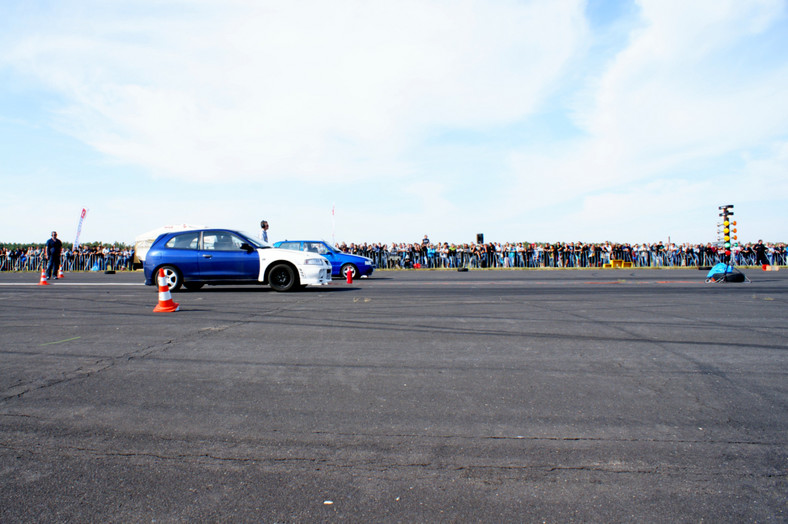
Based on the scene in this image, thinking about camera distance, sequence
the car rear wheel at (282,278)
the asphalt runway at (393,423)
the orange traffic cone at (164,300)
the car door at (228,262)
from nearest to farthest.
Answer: the asphalt runway at (393,423)
the orange traffic cone at (164,300)
the car door at (228,262)
the car rear wheel at (282,278)

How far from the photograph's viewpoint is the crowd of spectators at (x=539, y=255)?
35719mm

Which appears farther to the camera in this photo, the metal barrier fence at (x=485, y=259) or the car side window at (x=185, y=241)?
the metal barrier fence at (x=485, y=259)

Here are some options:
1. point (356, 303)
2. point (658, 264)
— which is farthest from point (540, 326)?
point (658, 264)

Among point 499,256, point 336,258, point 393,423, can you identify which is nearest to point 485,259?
point 499,256

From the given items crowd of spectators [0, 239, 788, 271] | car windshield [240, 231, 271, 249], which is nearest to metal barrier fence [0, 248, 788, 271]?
crowd of spectators [0, 239, 788, 271]

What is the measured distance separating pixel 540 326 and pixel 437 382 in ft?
12.5

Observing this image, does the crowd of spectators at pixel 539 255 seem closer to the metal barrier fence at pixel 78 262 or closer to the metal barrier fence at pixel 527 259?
the metal barrier fence at pixel 527 259

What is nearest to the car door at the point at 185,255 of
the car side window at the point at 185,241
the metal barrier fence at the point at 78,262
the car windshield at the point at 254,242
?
the car side window at the point at 185,241

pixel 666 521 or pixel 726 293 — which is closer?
pixel 666 521

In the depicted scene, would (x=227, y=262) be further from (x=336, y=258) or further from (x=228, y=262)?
(x=336, y=258)

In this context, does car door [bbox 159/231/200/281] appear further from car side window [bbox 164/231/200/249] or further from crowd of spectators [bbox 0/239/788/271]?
crowd of spectators [bbox 0/239/788/271]

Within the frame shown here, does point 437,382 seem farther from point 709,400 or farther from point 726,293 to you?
point 726,293

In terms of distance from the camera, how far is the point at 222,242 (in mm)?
14117

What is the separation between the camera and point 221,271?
14.0 m
